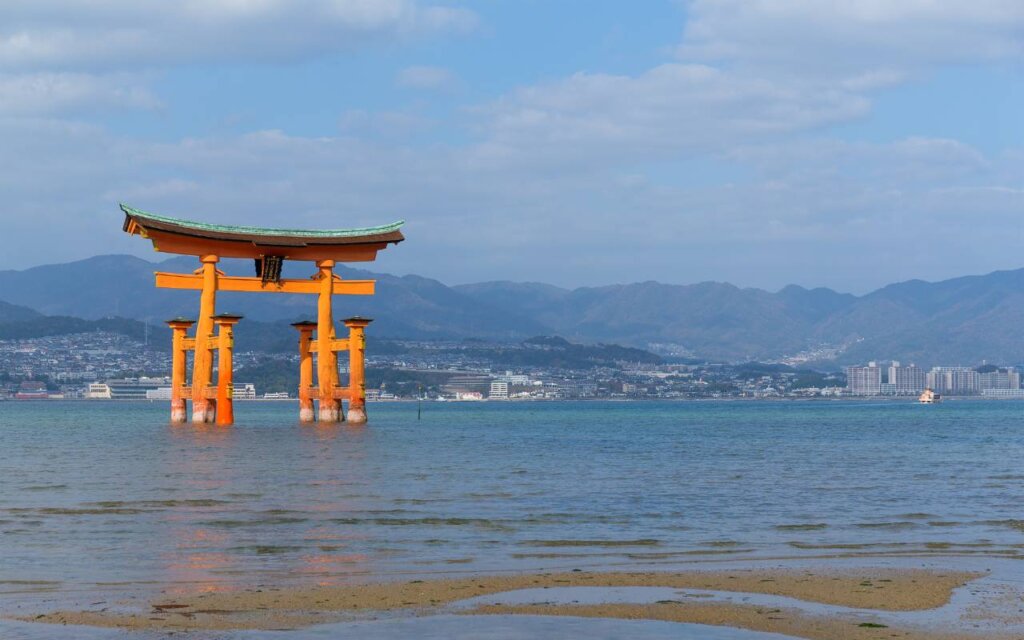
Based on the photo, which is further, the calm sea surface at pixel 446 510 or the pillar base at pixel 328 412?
the pillar base at pixel 328 412

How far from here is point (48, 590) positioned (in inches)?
611

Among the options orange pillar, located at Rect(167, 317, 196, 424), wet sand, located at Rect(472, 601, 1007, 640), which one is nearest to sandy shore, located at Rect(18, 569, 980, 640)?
wet sand, located at Rect(472, 601, 1007, 640)

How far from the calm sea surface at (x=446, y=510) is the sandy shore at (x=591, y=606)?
1.17 meters

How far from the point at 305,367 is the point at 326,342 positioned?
17.3 feet

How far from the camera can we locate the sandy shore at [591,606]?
13.4m

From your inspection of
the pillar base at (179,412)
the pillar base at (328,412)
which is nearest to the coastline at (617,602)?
the pillar base at (328,412)

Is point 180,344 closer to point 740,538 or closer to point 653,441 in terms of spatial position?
point 653,441

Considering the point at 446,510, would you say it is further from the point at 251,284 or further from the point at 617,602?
the point at 251,284

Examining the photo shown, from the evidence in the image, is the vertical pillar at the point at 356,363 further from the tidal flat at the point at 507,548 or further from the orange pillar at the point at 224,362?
the tidal flat at the point at 507,548

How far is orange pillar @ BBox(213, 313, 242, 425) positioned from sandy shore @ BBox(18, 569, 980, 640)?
46603mm

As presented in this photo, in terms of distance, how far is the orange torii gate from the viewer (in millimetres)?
63094

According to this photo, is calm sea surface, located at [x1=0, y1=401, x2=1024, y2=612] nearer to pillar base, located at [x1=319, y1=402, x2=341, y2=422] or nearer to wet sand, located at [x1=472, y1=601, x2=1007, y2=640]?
wet sand, located at [x1=472, y1=601, x2=1007, y2=640]

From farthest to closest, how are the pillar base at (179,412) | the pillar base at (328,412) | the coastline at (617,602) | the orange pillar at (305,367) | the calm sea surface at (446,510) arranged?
the pillar base at (179,412) < the pillar base at (328,412) < the orange pillar at (305,367) < the calm sea surface at (446,510) < the coastline at (617,602)

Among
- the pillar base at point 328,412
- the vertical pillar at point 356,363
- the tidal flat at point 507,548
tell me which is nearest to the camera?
the tidal flat at point 507,548
